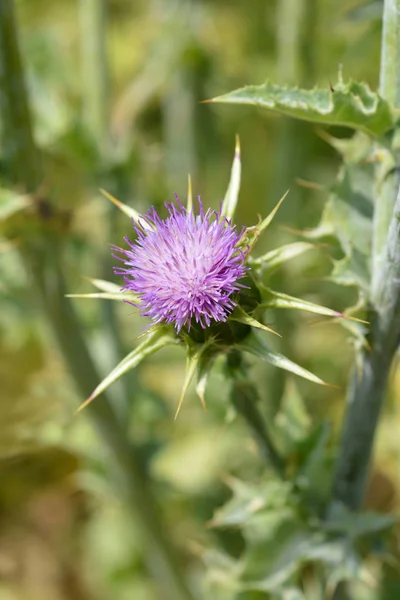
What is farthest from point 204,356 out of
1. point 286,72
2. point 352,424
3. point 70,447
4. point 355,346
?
point 286,72

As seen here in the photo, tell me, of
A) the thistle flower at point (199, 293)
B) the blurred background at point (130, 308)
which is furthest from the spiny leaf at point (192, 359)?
the blurred background at point (130, 308)

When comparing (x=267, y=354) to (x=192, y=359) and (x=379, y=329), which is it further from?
(x=379, y=329)

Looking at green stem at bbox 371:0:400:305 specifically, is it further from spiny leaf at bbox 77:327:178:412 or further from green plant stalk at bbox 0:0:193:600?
green plant stalk at bbox 0:0:193:600

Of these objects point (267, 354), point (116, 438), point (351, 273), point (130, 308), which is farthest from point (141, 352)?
point (130, 308)

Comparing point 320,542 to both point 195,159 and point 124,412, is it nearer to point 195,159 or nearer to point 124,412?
point 124,412

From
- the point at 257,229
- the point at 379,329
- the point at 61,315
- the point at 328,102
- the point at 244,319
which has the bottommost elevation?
the point at 61,315
